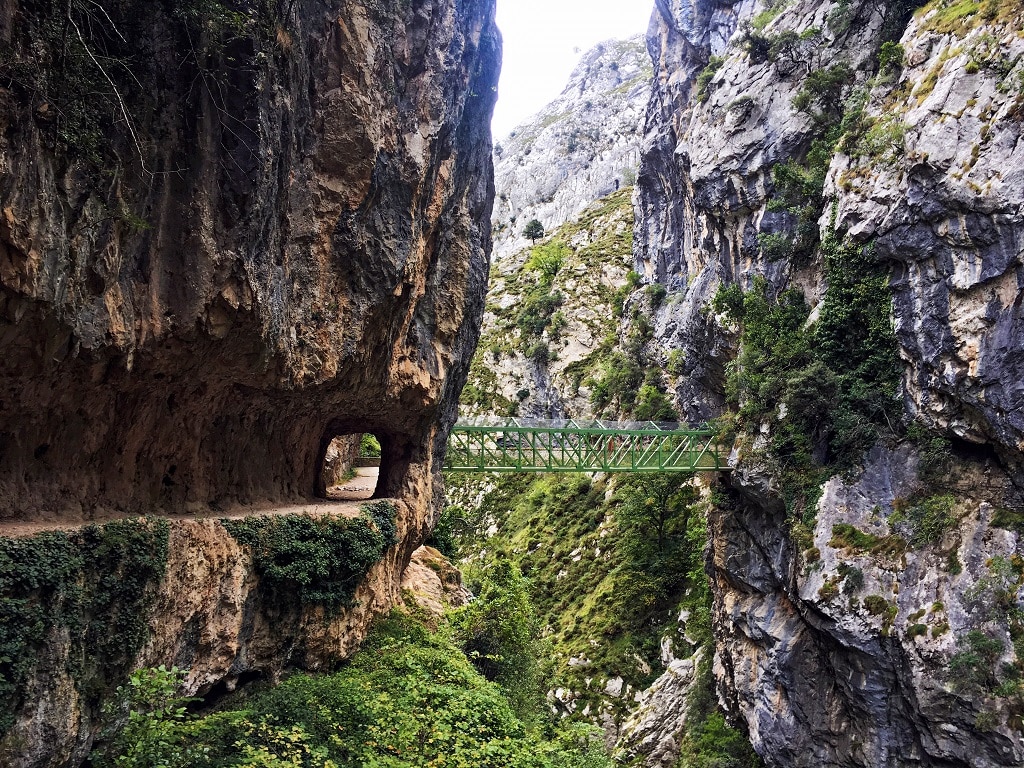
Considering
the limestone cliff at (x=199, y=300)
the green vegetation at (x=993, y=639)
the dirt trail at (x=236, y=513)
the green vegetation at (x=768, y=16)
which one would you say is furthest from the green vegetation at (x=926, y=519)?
the green vegetation at (x=768, y=16)

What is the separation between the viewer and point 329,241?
1191 cm

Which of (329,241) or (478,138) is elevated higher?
(478,138)

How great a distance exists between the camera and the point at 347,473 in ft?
98.5

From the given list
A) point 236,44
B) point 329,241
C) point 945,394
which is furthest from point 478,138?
point 945,394

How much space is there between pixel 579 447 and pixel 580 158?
62767 millimetres

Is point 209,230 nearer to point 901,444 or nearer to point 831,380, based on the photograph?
point 831,380

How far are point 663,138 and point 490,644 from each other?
1293 inches

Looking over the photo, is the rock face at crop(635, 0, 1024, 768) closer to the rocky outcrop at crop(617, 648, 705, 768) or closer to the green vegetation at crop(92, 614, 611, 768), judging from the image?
the rocky outcrop at crop(617, 648, 705, 768)

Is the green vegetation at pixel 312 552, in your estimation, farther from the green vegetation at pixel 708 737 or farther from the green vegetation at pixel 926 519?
the green vegetation at pixel 708 737

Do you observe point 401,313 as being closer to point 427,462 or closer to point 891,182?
point 427,462

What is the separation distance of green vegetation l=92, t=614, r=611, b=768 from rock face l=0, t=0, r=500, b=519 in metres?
3.24

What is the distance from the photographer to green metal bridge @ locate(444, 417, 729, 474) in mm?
25391

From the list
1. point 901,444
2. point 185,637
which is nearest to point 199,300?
point 185,637

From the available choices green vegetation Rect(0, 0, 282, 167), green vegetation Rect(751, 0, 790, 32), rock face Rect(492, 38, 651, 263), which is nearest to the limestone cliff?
green vegetation Rect(0, 0, 282, 167)
